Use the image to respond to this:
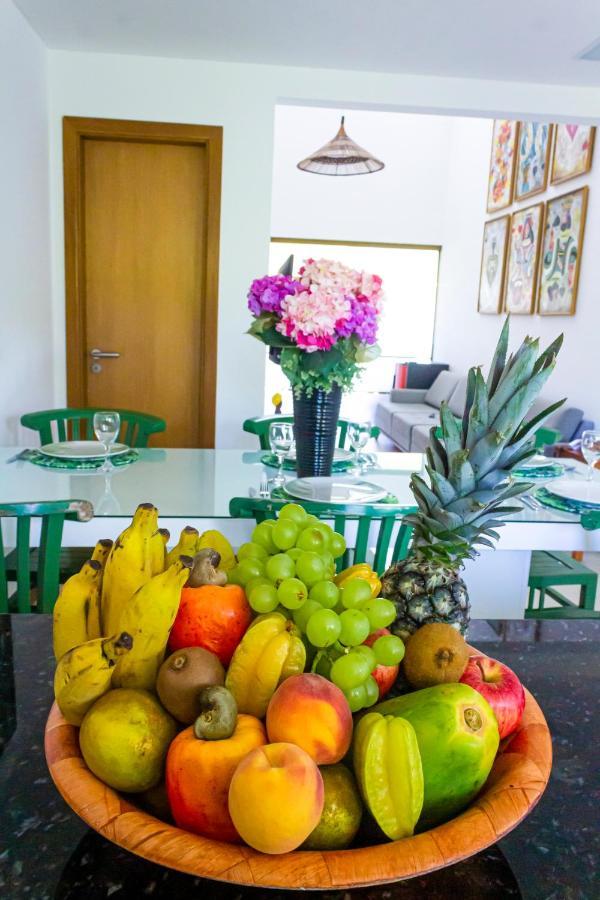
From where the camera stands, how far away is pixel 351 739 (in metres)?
0.52

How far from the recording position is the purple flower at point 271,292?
5.86 feet

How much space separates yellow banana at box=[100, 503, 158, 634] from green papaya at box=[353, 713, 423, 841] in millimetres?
247

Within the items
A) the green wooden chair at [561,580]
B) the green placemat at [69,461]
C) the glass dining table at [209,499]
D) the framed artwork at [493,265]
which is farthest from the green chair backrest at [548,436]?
A: the framed artwork at [493,265]

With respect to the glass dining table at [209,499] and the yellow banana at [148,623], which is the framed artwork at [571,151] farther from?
the yellow banana at [148,623]

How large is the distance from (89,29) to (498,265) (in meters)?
4.37

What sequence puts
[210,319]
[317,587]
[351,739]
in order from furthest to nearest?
[210,319] < [317,587] < [351,739]

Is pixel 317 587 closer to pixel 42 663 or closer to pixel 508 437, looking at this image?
pixel 508 437

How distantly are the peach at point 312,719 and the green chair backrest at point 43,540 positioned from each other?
925mm

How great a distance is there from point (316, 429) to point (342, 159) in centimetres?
354

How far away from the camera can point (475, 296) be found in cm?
727

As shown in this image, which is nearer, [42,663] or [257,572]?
[257,572]

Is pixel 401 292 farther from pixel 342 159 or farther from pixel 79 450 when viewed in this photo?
pixel 79 450

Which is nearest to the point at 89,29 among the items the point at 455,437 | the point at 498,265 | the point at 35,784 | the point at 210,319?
the point at 210,319

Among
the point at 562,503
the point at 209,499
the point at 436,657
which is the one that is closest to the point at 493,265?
the point at 562,503
